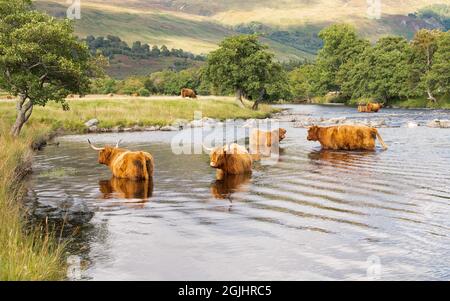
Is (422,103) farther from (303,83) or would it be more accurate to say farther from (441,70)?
(303,83)

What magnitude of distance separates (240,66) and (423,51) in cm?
3582

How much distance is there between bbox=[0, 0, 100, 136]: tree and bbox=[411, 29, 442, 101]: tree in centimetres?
6988

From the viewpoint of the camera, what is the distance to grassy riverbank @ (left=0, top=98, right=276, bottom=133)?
45794 mm

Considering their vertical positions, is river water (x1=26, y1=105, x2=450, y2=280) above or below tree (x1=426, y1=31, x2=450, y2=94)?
below

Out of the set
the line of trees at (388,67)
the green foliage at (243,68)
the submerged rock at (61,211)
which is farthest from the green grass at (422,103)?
the submerged rock at (61,211)

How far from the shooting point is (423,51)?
301 feet

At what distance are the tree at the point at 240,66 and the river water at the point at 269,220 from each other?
4913 centimetres

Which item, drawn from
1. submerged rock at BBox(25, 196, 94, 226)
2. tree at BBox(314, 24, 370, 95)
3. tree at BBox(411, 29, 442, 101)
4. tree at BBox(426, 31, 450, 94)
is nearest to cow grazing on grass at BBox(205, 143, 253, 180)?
submerged rock at BBox(25, 196, 94, 226)

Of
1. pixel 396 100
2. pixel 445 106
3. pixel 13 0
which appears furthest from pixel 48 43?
pixel 396 100

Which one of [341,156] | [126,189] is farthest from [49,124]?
[126,189]

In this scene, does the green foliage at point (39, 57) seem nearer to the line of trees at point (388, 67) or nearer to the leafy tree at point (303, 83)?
the line of trees at point (388, 67)

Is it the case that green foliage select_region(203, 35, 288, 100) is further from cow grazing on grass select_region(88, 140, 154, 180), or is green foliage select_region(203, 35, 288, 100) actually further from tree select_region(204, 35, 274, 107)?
cow grazing on grass select_region(88, 140, 154, 180)

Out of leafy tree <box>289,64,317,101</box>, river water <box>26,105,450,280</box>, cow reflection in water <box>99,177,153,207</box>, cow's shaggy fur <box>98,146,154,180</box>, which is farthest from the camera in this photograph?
leafy tree <box>289,64,317,101</box>
